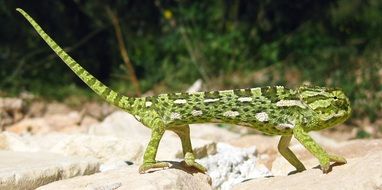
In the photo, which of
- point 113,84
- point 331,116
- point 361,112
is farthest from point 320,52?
point 331,116

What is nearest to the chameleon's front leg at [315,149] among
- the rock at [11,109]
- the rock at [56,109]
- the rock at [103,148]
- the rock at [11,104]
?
the rock at [103,148]

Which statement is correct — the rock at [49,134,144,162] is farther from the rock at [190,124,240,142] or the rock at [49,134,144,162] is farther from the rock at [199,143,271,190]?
the rock at [190,124,240,142]

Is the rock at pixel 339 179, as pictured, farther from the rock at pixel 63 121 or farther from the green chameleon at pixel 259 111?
the rock at pixel 63 121

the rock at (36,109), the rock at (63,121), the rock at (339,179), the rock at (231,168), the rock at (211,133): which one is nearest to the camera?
the rock at (339,179)

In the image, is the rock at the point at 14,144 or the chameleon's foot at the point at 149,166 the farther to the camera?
the rock at the point at 14,144

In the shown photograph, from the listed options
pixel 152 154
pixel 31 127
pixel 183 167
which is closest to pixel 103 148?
pixel 183 167

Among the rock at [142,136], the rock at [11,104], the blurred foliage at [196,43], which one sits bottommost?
the rock at [142,136]

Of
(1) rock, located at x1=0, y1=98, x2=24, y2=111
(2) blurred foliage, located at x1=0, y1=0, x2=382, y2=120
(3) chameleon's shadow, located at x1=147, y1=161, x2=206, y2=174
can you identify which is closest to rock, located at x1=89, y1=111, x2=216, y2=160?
(3) chameleon's shadow, located at x1=147, y1=161, x2=206, y2=174
